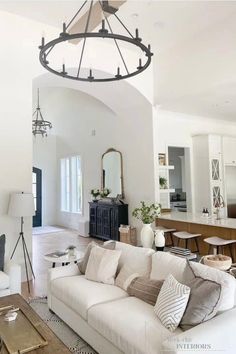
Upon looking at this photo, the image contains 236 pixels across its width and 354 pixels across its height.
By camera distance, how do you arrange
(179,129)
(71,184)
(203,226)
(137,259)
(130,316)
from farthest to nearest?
(71,184), (179,129), (203,226), (137,259), (130,316)

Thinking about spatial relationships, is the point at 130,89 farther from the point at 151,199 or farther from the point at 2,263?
the point at 2,263

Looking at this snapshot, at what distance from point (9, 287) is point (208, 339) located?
242 centimetres

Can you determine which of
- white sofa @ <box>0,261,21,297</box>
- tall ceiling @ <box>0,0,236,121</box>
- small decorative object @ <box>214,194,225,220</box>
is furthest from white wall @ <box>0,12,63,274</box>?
small decorative object @ <box>214,194,225,220</box>

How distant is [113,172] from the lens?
740cm

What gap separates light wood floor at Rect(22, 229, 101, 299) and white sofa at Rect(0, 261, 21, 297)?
539 mm

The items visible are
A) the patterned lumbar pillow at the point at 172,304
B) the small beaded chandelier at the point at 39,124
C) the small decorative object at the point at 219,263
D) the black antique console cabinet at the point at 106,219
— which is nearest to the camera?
the patterned lumbar pillow at the point at 172,304

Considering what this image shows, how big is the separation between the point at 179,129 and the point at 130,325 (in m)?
5.81

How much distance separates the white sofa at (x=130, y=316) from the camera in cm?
181

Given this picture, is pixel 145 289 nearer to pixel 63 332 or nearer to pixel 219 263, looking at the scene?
pixel 219 263

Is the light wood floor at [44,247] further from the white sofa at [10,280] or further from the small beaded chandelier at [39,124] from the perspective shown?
the small beaded chandelier at [39,124]

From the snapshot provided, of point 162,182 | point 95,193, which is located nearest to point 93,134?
point 95,193

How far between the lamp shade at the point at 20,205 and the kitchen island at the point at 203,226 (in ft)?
9.19

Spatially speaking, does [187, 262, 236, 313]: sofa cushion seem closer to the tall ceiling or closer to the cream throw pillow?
the cream throw pillow

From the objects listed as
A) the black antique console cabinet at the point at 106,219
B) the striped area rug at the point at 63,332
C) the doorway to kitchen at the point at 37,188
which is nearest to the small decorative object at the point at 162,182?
the black antique console cabinet at the point at 106,219
